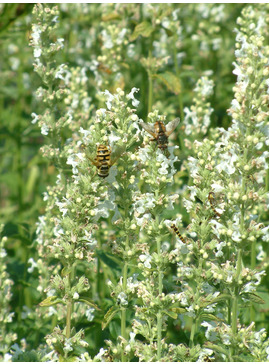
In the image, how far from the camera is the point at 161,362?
10.3 feet

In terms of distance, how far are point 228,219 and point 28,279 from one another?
2836mm

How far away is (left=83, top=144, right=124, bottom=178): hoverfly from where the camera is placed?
11.3 feet

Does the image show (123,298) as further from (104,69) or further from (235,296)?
(104,69)

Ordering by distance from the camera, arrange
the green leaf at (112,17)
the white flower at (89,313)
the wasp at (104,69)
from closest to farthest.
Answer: the white flower at (89,313) → the wasp at (104,69) → the green leaf at (112,17)

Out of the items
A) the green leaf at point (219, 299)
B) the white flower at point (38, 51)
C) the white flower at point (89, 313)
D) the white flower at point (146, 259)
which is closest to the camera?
the green leaf at point (219, 299)

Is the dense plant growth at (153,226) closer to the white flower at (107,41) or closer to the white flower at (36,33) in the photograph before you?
the white flower at (36,33)

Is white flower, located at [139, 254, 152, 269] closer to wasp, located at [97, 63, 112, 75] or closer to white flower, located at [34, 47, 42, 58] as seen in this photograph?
white flower, located at [34, 47, 42, 58]

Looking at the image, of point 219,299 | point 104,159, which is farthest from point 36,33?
point 219,299

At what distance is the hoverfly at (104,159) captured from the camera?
3432 millimetres

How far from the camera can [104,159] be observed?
3480mm

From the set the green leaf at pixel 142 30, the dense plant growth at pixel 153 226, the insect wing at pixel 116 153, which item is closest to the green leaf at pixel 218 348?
the dense plant growth at pixel 153 226

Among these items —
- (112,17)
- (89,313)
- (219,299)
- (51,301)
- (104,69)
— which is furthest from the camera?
(112,17)

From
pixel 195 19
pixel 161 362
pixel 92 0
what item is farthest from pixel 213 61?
pixel 161 362

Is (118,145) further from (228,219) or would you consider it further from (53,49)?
(53,49)
